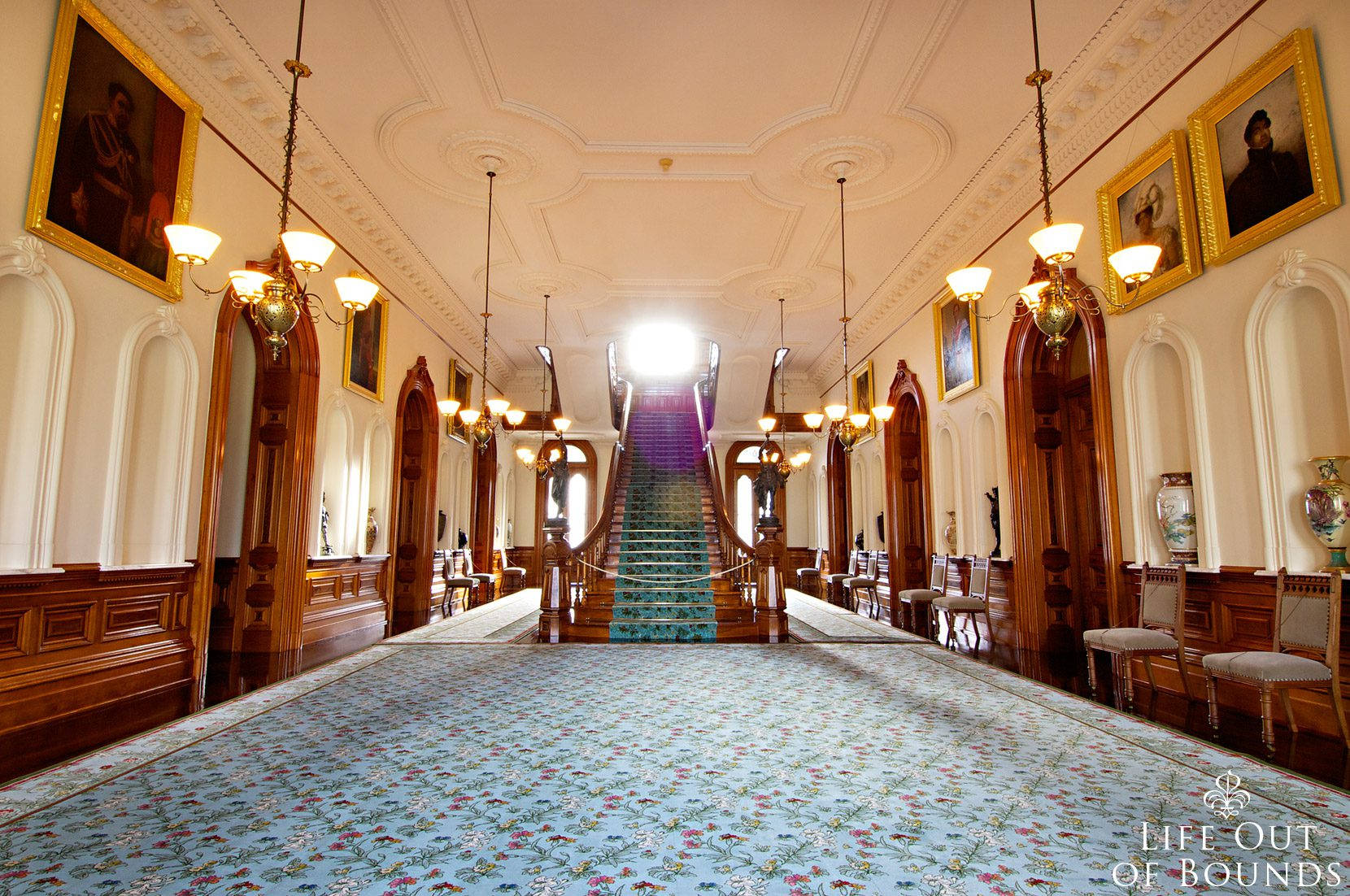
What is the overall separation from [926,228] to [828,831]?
837cm

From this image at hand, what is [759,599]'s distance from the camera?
28.5 ft

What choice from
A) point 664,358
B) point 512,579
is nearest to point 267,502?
point 512,579

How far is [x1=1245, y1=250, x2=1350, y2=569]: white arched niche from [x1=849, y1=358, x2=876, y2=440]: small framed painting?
24.7 feet

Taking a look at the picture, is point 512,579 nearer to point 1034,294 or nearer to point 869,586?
point 869,586

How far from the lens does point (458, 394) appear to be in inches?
525

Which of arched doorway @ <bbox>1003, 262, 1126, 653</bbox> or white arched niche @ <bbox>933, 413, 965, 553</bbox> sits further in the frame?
white arched niche @ <bbox>933, 413, 965, 553</bbox>

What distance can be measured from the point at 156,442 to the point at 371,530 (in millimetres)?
4157

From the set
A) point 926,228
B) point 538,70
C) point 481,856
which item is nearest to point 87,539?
point 481,856

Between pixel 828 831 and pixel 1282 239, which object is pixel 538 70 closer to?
pixel 1282 239

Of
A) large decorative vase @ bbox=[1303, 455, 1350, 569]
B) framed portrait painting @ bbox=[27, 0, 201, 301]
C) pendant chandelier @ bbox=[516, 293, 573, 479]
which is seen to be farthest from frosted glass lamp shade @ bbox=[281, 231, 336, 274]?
pendant chandelier @ bbox=[516, 293, 573, 479]

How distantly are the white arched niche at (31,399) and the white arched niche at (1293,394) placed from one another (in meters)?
7.65

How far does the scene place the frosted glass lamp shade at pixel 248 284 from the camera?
4672 mm

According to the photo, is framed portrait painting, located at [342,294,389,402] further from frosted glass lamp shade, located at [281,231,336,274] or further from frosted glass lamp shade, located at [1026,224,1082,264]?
frosted glass lamp shade, located at [1026,224,1082,264]

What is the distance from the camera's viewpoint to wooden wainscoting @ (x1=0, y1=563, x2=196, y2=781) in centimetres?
407
